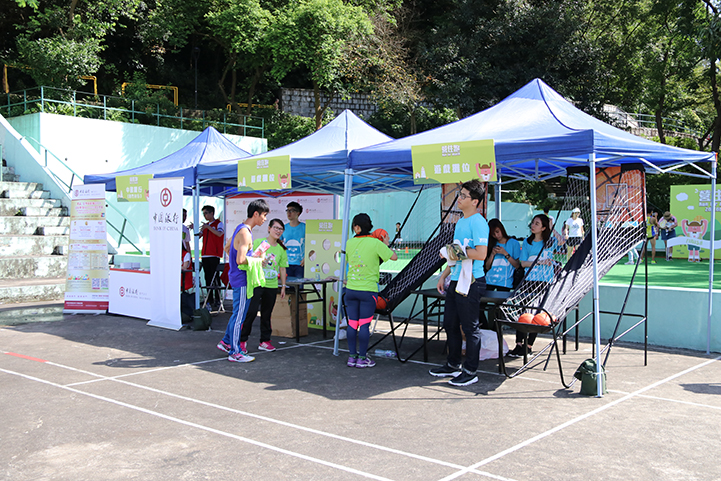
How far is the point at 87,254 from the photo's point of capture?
10195 mm

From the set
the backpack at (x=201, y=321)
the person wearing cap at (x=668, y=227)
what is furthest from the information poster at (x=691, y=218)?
the backpack at (x=201, y=321)

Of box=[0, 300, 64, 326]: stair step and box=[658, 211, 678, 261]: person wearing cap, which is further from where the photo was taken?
box=[658, 211, 678, 261]: person wearing cap

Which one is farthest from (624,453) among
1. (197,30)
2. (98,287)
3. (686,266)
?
(197,30)

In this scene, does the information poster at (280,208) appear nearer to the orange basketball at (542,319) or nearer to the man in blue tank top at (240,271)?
the man in blue tank top at (240,271)

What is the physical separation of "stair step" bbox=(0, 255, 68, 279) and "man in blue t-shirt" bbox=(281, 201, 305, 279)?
677 cm

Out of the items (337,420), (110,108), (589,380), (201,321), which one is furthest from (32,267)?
(589,380)

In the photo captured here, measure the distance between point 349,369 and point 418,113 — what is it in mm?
21080

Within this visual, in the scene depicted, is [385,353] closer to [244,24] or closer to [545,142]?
[545,142]

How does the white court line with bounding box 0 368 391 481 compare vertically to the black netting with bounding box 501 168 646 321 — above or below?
below

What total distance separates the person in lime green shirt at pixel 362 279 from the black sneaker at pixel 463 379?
41.1 inches

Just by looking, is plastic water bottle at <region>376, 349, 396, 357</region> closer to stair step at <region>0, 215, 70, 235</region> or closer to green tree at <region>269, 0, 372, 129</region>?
stair step at <region>0, 215, 70, 235</region>

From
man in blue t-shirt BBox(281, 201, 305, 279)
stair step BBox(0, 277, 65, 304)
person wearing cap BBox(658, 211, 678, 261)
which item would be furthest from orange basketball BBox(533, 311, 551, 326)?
person wearing cap BBox(658, 211, 678, 261)

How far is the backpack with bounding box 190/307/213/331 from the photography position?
8641 millimetres

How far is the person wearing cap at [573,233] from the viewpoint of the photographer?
7.51m
